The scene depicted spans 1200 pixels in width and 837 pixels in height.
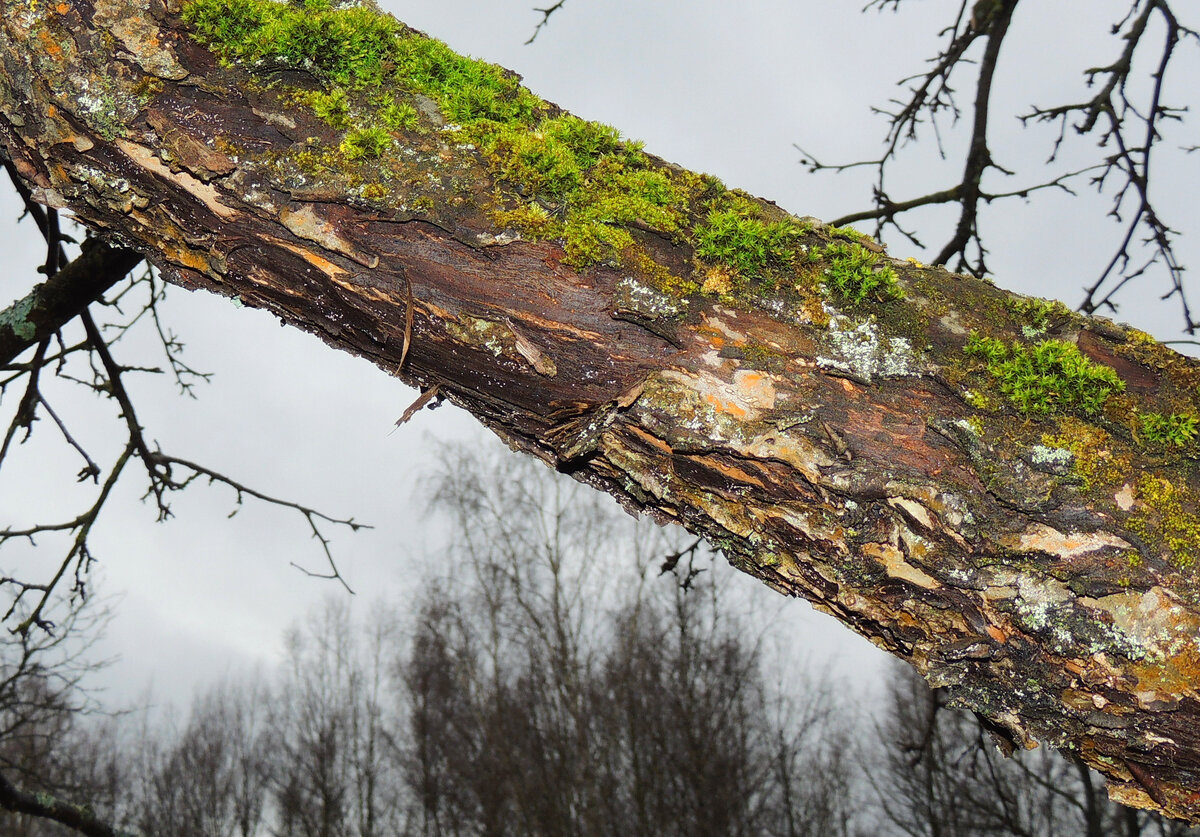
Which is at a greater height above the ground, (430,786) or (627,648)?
(627,648)

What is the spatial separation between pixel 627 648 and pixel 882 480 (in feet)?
46.7

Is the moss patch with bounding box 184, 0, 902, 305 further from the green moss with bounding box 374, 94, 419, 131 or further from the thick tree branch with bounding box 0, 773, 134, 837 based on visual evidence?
the thick tree branch with bounding box 0, 773, 134, 837

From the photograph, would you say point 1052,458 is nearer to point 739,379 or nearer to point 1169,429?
point 1169,429

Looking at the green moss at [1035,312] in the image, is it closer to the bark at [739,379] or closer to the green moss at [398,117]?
the bark at [739,379]

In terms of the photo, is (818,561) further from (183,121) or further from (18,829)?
(18,829)

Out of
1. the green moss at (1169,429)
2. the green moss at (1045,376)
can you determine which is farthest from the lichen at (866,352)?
the green moss at (1169,429)

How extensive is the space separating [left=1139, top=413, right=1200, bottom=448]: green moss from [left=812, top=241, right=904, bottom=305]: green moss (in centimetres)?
55

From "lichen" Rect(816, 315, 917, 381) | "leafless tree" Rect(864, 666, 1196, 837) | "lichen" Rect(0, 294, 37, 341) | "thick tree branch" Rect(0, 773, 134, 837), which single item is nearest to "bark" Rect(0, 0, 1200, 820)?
"lichen" Rect(816, 315, 917, 381)

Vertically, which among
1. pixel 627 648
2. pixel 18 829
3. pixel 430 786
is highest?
pixel 627 648

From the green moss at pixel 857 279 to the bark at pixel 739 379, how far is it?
0.03 m

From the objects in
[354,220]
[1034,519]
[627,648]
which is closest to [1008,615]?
[1034,519]

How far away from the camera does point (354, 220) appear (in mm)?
1650

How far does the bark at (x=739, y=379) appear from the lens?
4.94ft

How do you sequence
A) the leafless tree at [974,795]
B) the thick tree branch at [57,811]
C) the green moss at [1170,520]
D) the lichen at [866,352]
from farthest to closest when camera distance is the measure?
the leafless tree at [974,795]
the thick tree branch at [57,811]
the lichen at [866,352]
the green moss at [1170,520]
